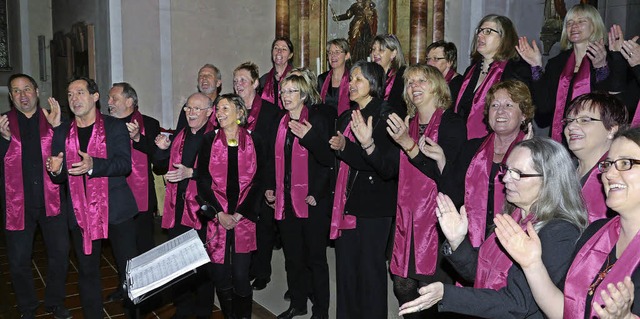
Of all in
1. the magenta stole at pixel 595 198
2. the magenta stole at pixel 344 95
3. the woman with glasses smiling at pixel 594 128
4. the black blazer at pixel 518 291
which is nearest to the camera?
the black blazer at pixel 518 291

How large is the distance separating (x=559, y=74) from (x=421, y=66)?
1102 millimetres

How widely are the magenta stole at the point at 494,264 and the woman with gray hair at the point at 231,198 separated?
1.98 meters

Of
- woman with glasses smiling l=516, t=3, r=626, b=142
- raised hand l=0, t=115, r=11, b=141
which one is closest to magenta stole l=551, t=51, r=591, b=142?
woman with glasses smiling l=516, t=3, r=626, b=142

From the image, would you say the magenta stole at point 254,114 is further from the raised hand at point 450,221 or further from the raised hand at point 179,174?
the raised hand at point 450,221

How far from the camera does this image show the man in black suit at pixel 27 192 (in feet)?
14.5

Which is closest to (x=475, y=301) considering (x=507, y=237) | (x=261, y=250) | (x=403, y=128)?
(x=507, y=237)

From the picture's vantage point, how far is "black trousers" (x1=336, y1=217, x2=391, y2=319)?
12.3ft

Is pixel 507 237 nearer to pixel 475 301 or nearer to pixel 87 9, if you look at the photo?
pixel 475 301

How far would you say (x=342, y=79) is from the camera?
520 cm

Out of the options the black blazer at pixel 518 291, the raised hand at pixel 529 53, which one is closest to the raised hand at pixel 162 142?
the raised hand at pixel 529 53

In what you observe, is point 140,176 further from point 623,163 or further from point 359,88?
point 623,163

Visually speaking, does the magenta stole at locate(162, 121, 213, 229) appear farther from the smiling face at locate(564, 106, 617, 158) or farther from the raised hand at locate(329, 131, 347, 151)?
the smiling face at locate(564, 106, 617, 158)

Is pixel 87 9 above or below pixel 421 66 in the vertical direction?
above

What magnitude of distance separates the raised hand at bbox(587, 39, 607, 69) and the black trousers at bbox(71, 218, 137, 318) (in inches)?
130
